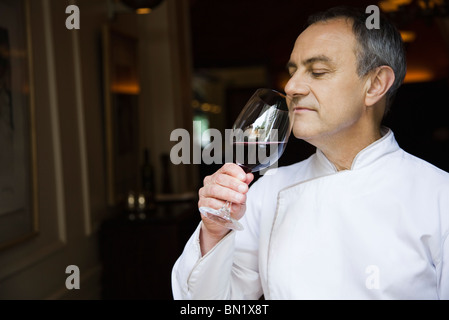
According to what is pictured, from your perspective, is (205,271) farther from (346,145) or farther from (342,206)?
(346,145)

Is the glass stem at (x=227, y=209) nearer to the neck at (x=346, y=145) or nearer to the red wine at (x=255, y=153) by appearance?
the red wine at (x=255, y=153)

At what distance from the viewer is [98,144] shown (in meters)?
3.24

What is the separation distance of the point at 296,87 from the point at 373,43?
0.30 meters

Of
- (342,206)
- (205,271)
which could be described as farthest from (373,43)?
(205,271)

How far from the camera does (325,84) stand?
1.40 m

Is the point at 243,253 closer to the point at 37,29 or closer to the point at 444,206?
the point at 444,206

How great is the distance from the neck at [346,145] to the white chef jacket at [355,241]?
0.08 metres

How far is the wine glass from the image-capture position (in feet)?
3.78

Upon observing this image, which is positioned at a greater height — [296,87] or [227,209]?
[296,87]

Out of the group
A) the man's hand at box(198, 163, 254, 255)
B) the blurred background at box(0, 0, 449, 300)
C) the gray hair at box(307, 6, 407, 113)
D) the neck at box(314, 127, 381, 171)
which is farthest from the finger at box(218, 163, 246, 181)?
the blurred background at box(0, 0, 449, 300)

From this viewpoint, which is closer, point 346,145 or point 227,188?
point 227,188

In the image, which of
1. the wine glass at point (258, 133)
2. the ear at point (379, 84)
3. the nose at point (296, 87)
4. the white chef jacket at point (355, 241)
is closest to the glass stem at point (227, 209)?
the wine glass at point (258, 133)

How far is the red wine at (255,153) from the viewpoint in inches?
45.5

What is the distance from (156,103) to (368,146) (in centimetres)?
310
